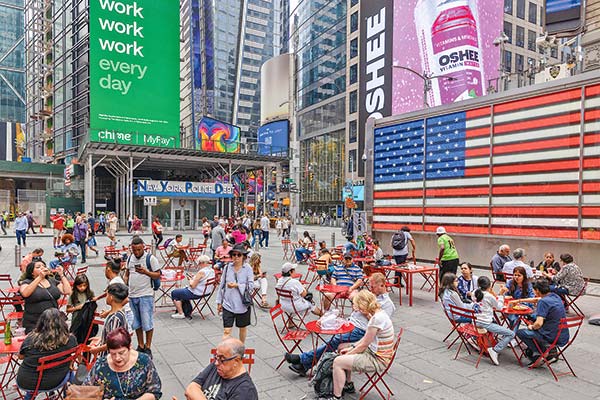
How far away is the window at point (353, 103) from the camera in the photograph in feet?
178

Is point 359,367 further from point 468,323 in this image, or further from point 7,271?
point 7,271

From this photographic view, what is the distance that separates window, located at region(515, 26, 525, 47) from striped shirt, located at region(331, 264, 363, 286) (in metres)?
52.4

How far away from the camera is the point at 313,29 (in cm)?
6506

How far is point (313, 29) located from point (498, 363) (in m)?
66.4

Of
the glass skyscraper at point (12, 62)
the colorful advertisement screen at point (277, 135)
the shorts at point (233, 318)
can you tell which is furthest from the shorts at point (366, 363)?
the glass skyscraper at point (12, 62)

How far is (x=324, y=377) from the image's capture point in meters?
4.61

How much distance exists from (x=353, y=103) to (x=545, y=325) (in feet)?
169

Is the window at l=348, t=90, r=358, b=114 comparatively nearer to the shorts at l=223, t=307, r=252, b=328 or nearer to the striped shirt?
the striped shirt

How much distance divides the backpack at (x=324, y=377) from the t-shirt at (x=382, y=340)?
490mm

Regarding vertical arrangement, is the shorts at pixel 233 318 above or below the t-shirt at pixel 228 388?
below

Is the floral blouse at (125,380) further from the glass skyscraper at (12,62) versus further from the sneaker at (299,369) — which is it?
the glass skyscraper at (12,62)

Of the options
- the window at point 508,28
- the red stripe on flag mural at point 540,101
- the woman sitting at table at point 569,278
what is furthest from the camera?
the window at point 508,28

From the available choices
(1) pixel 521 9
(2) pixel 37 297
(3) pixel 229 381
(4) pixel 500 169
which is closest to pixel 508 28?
(1) pixel 521 9

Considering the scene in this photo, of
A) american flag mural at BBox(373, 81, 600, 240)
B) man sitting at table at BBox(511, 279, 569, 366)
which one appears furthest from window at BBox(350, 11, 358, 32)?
man sitting at table at BBox(511, 279, 569, 366)
